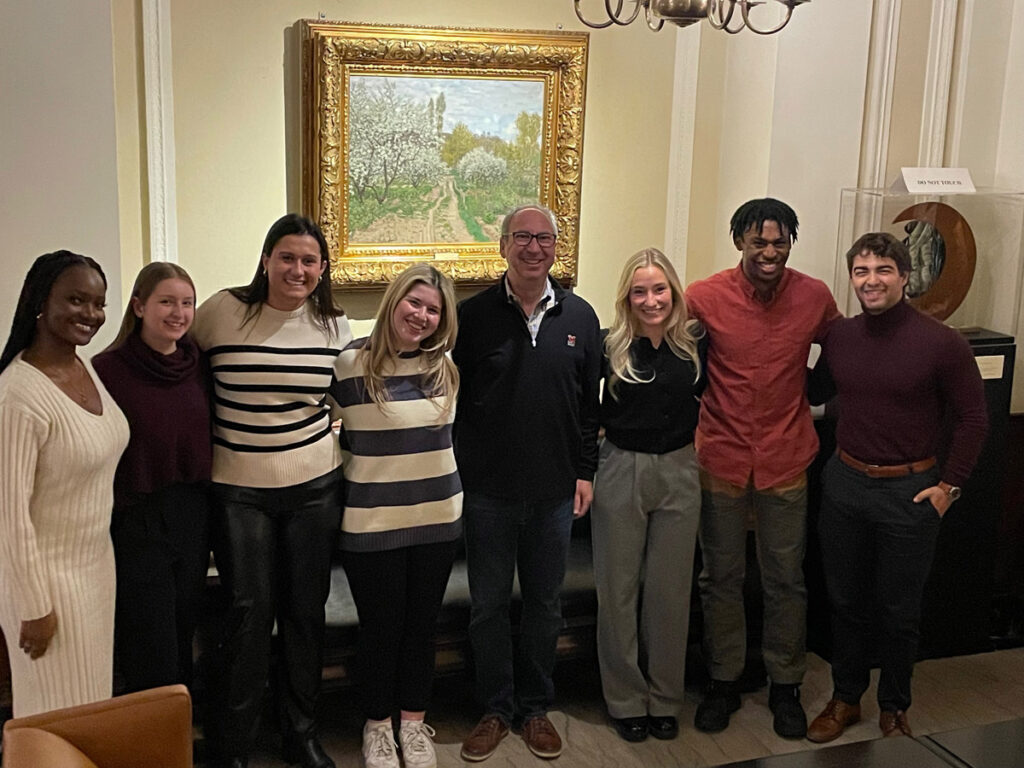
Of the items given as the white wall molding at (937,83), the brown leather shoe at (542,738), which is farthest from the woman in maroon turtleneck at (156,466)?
the white wall molding at (937,83)

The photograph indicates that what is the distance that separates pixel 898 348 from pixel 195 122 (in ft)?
8.00

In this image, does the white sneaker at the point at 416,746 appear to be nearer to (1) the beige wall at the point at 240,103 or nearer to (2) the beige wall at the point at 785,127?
(1) the beige wall at the point at 240,103

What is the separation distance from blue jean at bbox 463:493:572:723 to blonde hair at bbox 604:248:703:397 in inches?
16.1

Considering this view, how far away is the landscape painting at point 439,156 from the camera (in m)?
4.17

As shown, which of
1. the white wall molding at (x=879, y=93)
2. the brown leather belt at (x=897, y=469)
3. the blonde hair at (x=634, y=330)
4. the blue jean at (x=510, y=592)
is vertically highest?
the white wall molding at (x=879, y=93)

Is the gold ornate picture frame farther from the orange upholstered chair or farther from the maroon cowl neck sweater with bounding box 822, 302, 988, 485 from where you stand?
the orange upholstered chair

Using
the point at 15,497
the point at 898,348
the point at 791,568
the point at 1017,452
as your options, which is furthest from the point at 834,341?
the point at 15,497

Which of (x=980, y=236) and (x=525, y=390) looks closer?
(x=525, y=390)

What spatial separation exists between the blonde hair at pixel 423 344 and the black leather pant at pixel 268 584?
0.30 metres

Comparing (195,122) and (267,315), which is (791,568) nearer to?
(267,315)

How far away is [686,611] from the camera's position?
3.46 metres

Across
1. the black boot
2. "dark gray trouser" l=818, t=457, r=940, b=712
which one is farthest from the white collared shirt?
the black boot

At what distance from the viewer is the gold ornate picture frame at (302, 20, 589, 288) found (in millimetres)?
4074

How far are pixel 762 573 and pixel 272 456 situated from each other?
160 centimetres
